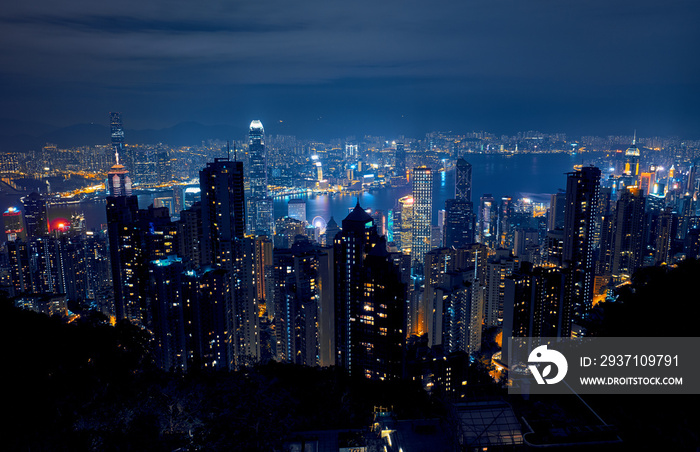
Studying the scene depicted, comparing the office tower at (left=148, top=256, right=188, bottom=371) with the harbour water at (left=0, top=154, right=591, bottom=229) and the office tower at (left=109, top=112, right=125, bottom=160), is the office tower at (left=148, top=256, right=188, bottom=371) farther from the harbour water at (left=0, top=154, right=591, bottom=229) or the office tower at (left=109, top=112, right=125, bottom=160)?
the harbour water at (left=0, top=154, right=591, bottom=229)

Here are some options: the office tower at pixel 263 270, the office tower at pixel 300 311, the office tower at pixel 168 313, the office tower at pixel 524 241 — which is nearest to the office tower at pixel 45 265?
the office tower at pixel 263 270

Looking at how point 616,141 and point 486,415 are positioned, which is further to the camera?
point 616,141

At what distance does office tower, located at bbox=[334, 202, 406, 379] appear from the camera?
6.50m

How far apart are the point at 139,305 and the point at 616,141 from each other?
20.0 meters

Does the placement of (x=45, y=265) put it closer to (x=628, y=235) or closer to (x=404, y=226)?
(x=404, y=226)

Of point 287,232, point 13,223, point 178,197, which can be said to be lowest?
point 287,232

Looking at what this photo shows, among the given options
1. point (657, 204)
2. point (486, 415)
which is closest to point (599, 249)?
point (657, 204)

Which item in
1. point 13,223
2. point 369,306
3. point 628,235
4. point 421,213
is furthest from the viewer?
point 421,213

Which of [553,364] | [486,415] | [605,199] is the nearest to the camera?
[486,415]

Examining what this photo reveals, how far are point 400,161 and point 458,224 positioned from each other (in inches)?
372

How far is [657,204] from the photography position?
16.8 meters

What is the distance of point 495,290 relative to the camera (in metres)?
11.2

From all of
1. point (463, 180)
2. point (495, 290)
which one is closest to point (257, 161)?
point (463, 180)

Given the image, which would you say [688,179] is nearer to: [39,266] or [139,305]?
[139,305]
